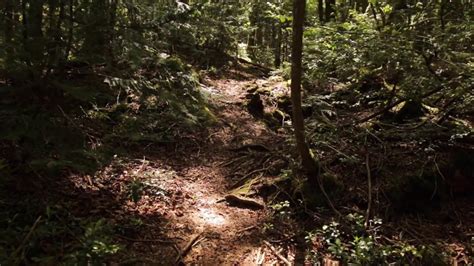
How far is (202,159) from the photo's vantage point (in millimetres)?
8695

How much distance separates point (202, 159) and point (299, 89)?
10.3 feet

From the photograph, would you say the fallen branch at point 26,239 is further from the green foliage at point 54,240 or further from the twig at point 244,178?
the twig at point 244,178

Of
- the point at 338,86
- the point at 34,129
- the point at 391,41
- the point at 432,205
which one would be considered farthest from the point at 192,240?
the point at 338,86

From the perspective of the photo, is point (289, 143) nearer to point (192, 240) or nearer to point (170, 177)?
point (170, 177)

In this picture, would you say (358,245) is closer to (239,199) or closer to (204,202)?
(239,199)

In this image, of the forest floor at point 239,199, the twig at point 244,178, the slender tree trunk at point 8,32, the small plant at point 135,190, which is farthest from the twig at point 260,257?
the slender tree trunk at point 8,32

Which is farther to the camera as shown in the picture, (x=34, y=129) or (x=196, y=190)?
(x=196, y=190)

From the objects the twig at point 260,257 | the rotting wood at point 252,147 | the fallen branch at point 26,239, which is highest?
the rotting wood at point 252,147

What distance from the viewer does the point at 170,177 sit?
24.7ft

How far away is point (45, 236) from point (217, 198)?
3.11 meters

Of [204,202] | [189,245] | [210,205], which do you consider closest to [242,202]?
[210,205]

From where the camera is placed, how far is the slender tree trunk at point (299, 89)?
6.14 meters

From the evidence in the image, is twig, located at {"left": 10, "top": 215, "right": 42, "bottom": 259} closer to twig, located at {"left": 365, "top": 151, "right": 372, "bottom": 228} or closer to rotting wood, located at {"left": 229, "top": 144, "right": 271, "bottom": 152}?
twig, located at {"left": 365, "top": 151, "right": 372, "bottom": 228}

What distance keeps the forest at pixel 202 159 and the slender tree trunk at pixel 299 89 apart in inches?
0.9
